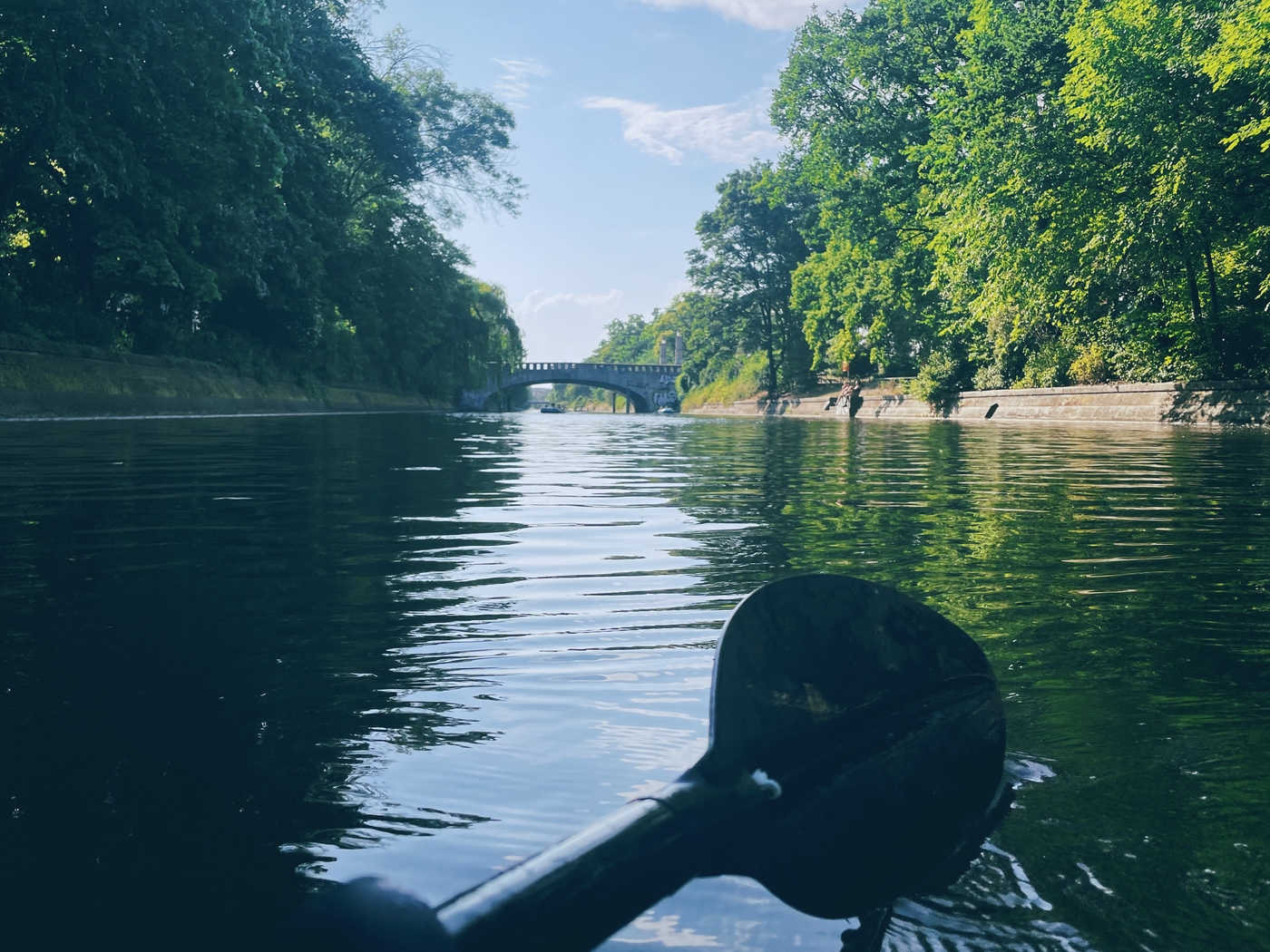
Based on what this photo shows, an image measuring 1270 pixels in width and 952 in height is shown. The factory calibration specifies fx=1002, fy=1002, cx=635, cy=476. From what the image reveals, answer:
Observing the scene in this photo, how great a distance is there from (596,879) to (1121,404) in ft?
81.6

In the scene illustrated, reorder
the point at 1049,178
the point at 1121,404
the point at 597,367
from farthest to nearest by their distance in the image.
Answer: the point at 597,367 < the point at 1121,404 < the point at 1049,178

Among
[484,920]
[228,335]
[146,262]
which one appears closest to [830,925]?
[484,920]

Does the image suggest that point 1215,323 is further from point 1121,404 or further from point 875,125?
point 875,125

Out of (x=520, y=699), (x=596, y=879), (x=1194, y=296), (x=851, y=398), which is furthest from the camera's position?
(x=851, y=398)

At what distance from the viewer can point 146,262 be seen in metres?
17.2

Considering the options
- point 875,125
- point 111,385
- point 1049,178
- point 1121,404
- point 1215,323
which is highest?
point 875,125

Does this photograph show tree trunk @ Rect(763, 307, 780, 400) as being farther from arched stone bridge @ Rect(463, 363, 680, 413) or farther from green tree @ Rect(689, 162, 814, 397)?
arched stone bridge @ Rect(463, 363, 680, 413)

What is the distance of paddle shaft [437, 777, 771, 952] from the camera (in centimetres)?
90

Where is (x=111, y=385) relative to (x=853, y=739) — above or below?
above

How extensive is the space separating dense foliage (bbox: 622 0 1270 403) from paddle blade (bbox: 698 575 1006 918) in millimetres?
16636

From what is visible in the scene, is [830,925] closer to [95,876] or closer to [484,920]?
[484,920]

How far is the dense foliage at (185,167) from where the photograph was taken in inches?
600

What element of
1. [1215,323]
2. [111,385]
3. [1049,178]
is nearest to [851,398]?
[1049,178]

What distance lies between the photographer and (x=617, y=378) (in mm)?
89188
